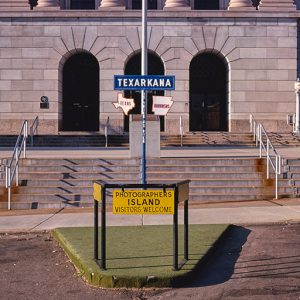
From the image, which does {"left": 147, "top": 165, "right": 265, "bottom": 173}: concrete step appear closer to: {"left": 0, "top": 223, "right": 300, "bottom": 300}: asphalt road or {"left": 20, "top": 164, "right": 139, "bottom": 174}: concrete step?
{"left": 20, "top": 164, "right": 139, "bottom": 174}: concrete step

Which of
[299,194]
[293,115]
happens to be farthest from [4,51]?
[299,194]

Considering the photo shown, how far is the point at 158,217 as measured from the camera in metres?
13.1

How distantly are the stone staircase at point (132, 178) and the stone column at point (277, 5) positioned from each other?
19063 millimetres

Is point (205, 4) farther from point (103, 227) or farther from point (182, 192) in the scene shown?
point (103, 227)

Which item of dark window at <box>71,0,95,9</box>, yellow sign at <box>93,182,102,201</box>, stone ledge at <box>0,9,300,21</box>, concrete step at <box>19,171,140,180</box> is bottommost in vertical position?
concrete step at <box>19,171,140,180</box>

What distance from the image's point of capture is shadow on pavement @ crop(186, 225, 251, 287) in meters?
7.59

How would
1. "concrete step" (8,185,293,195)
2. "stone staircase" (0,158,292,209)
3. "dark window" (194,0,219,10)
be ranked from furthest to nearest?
"dark window" (194,0,219,10)
"concrete step" (8,185,293,195)
"stone staircase" (0,158,292,209)

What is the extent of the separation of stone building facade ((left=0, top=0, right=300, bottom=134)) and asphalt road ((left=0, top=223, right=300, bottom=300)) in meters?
22.9

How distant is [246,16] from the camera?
3359cm

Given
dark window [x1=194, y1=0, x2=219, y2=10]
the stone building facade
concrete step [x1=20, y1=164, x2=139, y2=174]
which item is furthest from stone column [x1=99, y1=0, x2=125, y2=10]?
concrete step [x1=20, y1=164, x2=139, y2=174]

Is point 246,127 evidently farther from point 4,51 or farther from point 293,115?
point 4,51

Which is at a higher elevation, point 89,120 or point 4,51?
point 4,51

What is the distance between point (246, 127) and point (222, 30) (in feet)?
19.7

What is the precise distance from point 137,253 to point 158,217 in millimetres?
4292
